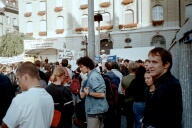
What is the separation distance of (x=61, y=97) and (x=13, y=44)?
1590 inches

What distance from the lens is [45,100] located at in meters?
Result: 3.20

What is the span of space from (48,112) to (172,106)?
124 cm

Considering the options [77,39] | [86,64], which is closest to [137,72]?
[86,64]

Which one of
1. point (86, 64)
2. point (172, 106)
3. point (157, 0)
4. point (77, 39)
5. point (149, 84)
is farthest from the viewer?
→ point (77, 39)

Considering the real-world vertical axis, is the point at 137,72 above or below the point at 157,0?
below

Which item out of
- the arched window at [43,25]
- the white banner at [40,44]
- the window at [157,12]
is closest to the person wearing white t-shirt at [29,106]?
the white banner at [40,44]

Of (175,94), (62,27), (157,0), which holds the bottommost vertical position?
(175,94)

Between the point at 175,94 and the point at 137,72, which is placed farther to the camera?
the point at 137,72

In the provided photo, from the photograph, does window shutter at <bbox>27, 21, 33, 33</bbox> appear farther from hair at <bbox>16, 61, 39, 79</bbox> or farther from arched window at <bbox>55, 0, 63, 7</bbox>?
hair at <bbox>16, 61, 39, 79</bbox>

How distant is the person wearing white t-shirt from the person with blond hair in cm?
174

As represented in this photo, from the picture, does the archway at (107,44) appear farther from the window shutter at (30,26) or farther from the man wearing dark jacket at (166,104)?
the man wearing dark jacket at (166,104)

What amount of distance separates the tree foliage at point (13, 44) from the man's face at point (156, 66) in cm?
4151

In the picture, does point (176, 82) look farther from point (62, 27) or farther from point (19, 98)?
point (62, 27)

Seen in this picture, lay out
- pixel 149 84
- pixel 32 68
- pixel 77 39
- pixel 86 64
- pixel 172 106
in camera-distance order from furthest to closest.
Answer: pixel 77 39, pixel 86 64, pixel 149 84, pixel 32 68, pixel 172 106
